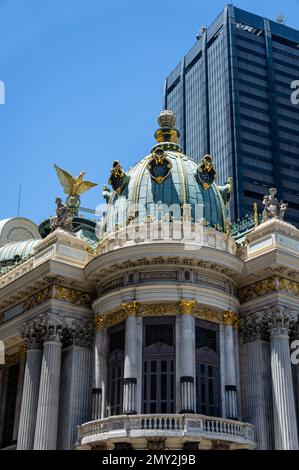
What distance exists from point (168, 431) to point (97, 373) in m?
6.10

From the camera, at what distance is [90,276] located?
135 feet

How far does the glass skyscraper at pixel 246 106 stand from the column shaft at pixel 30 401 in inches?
3548

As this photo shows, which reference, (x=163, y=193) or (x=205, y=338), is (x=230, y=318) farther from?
(x=163, y=193)

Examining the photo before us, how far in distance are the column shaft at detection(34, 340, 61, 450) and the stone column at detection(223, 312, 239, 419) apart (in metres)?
8.87

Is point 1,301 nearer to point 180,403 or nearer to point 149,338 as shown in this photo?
point 149,338

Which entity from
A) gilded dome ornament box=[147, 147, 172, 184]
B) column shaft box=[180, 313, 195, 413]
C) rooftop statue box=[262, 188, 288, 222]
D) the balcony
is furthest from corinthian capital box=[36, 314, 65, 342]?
rooftop statue box=[262, 188, 288, 222]

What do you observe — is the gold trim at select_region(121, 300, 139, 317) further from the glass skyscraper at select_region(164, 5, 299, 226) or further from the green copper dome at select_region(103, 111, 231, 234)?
the glass skyscraper at select_region(164, 5, 299, 226)

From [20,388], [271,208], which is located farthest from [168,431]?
[271,208]

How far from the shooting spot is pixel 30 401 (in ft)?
131

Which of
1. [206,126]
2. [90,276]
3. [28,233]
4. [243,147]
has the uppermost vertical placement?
[206,126]

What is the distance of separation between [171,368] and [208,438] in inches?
164
